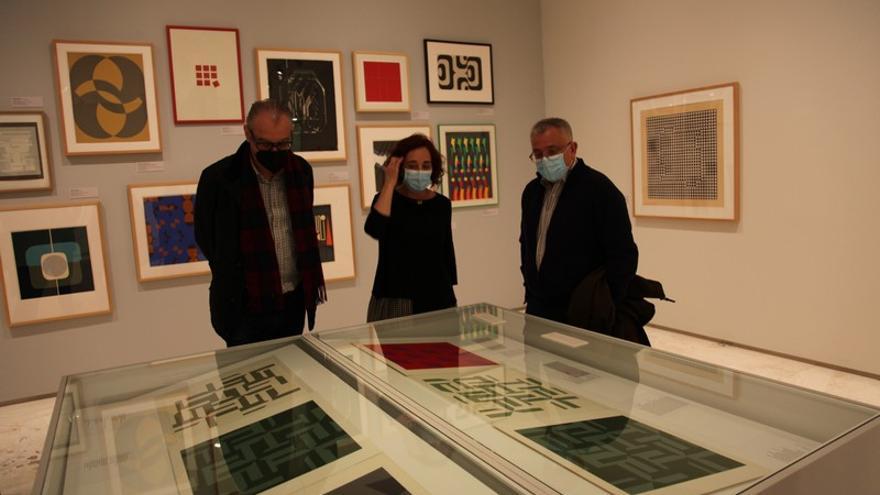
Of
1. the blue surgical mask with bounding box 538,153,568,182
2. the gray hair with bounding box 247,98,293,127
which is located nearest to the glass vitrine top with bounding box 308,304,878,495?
the blue surgical mask with bounding box 538,153,568,182

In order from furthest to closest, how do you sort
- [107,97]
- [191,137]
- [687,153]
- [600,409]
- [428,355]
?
[687,153]
[191,137]
[107,97]
[428,355]
[600,409]

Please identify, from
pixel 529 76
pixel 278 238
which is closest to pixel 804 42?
pixel 529 76

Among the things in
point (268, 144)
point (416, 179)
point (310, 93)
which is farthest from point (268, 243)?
point (310, 93)

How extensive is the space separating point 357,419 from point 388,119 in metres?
4.36

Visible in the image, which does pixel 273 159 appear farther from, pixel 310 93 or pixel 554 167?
pixel 310 93

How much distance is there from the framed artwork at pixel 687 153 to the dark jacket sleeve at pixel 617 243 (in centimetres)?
256

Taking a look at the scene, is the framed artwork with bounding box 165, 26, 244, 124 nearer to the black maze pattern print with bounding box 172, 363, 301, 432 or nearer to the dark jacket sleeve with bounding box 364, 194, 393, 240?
the dark jacket sleeve with bounding box 364, 194, 393, 240

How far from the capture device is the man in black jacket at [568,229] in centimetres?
256

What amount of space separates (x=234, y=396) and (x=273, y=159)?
53.6 inches

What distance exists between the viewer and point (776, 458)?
1.11 meters

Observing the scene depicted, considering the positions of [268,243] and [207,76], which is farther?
[207,76]

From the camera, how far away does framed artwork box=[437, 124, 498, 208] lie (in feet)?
19.2

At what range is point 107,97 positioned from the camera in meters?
4.44

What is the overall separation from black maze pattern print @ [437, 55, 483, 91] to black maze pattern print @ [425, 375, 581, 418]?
4.48 metres
